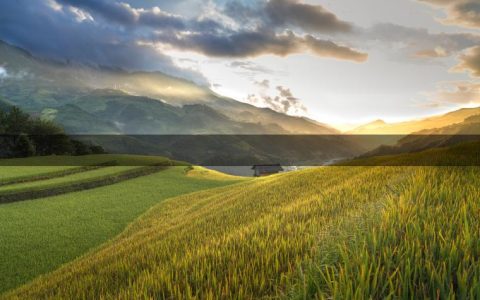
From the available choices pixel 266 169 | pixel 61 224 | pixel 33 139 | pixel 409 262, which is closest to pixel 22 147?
pixel 33 139

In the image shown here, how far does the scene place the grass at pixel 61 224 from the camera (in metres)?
15.1

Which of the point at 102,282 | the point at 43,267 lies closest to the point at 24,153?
the point at 43,267

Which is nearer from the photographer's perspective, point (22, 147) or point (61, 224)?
point (61, 224)

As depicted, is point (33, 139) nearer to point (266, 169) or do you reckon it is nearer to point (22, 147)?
point (22, 147)

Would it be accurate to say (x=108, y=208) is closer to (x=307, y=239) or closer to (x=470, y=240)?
(x=307, y=239)

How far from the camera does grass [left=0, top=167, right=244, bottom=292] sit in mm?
15070

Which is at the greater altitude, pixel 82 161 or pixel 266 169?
pixel 82 161

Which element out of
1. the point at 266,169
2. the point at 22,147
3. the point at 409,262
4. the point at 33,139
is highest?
the point at 33,139

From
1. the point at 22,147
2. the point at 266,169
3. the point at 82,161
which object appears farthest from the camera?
the point at 266,169

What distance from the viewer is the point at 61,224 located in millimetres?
22797

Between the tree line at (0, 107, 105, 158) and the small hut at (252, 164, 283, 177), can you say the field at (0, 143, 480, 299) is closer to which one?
the small hut at (252, 164, 283, 177)

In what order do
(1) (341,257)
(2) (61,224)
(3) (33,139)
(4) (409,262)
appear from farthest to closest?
(3) (33,139), (2) (61,224), (1) (341,257), (4) (409,262)

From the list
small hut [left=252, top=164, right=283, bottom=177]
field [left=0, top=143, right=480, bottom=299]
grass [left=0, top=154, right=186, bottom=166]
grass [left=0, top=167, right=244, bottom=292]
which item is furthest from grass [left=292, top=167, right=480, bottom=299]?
small hut [left=252, top=164, right=283, bottom=177]

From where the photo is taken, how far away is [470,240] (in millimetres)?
2951
